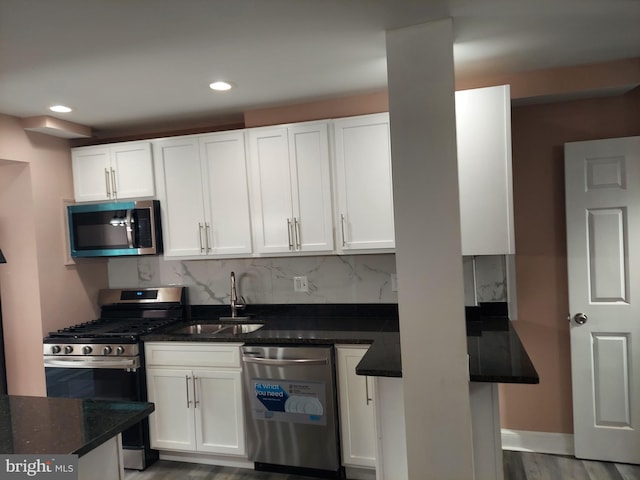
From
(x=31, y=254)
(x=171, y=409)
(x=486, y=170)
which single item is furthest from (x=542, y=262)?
(x=31, y=254)

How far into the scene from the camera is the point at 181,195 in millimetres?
3289

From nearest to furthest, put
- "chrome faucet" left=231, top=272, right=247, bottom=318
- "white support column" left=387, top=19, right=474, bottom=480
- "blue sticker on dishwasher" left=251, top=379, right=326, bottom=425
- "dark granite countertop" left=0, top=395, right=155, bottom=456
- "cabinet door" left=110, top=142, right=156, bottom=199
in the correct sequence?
1. "dark granite countertop" left=0, top=395, right=155, bottom=456
2. "white support column" left=387, top=19, right=474, bottom=480
3. "blue sticker on dishwasher" left=251, top=379, right=326, bottom=425
4. "cabinet door" left=110, top=142, right=156, bottom=199
5. "chrome faucet" left=231, top=272, right=247, bottom=318

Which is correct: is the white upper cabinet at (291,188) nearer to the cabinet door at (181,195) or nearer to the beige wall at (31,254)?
the cabinet door at (181,195)

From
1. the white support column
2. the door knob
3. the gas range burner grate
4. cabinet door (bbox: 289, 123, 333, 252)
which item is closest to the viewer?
the white support column

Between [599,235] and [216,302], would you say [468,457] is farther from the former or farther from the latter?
[216,302]

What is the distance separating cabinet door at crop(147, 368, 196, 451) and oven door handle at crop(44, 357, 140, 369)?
130 millimetres

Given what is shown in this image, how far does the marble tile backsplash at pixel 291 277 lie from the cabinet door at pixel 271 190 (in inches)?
13.6

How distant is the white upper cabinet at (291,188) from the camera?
300 cm

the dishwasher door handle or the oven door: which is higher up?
the dishwasher door handle

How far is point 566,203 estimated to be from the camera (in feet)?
9.43

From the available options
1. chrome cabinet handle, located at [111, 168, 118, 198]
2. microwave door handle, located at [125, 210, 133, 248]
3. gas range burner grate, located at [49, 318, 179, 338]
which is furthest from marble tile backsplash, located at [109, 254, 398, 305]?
chrome cabinet handle, located at [111, 168, 118, 198]

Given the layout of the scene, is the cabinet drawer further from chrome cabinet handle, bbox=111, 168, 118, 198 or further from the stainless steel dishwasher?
chrome cabinet handle, bbox=111, 168, 118, 198

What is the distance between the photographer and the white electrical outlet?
3.40 meters

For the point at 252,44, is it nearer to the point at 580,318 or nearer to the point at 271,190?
the point at 271,190
